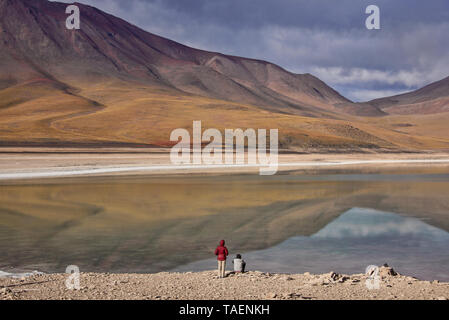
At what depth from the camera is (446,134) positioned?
188 metres

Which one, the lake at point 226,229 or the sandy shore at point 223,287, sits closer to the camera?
the sandy shore at point 223,287

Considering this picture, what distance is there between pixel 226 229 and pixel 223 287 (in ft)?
29.9

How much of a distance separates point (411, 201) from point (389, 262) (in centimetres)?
1543

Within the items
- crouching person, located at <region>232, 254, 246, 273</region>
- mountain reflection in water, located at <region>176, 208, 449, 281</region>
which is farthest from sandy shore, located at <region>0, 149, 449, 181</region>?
crouching person, located at <region>232, 254, 246, 273</region>

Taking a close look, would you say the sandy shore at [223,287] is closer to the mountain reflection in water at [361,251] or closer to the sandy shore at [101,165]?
the mountain reflection in water at [361,251]

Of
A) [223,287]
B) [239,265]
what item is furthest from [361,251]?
[223,287]

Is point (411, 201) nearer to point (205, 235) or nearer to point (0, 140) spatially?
point (205, 235)

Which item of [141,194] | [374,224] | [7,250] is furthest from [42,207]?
[374,224]

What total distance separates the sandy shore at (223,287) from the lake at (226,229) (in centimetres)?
162

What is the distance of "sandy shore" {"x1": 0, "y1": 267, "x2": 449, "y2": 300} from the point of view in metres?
9.44

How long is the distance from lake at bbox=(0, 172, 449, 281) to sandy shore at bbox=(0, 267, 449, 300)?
5.33ft

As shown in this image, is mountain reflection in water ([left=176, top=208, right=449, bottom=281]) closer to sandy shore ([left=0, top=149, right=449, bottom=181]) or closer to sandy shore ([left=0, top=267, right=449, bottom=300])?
sandy shore ([left=0, top=267, right=449, bottom=300])

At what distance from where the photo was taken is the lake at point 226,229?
1384 centimetres

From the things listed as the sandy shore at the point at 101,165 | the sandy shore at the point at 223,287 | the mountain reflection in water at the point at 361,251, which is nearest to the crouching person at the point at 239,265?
the sandy shore at the point at 223,287
